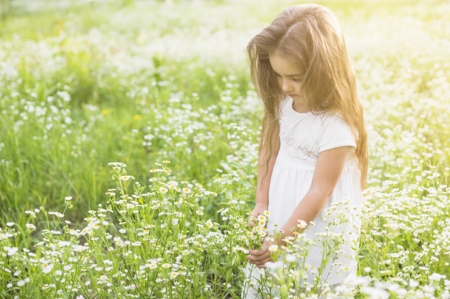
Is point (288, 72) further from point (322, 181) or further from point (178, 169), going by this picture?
point (178, 169)

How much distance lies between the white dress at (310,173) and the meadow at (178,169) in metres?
0.13

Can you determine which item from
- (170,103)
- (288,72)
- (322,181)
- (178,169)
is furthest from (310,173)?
(170,103)

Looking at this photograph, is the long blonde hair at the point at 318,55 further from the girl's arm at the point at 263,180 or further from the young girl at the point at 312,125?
the girl's arm at the point at 263,180

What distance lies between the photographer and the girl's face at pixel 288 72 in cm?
219

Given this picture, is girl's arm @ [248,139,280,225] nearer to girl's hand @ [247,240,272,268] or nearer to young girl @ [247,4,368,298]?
young girl @ [247,4,368,298]

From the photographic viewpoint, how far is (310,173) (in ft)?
7.59

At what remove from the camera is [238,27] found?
10773mm

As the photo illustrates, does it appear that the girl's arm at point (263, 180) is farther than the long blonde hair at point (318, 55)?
Yes

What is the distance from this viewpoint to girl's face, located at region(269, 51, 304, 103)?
2.19 metres

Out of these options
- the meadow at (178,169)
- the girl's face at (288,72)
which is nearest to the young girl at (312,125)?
the girl's face at (288,72)

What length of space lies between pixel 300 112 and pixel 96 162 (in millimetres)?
2196

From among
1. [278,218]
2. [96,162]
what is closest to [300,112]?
[278,218]

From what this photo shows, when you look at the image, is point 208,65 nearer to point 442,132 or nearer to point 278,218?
point 442,132

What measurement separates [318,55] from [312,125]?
32cm
